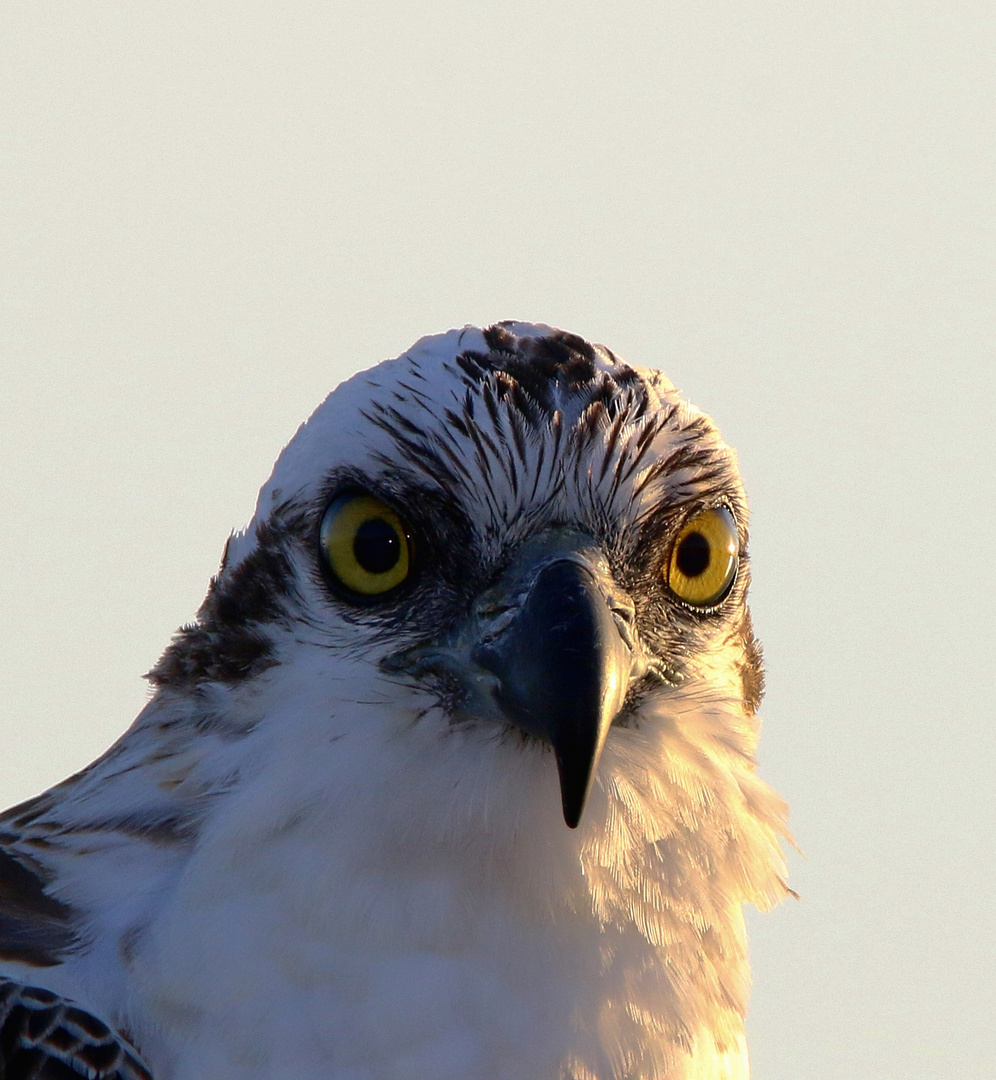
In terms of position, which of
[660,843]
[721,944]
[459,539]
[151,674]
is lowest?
[721,944]

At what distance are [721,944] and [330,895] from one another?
4.53 feet

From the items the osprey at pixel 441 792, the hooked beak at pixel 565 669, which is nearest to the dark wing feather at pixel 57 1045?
the osprey at pixel 441 792

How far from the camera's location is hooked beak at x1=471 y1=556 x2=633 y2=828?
15.2 ft

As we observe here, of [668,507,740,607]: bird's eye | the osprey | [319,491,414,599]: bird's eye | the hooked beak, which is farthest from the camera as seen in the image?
[668,507,740,607]: bird's eye

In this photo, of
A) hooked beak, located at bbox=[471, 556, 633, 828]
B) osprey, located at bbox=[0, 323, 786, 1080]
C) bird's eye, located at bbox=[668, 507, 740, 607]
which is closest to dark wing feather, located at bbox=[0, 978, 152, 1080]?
osprey, located at bbox=[0, 323, 786, 1080]

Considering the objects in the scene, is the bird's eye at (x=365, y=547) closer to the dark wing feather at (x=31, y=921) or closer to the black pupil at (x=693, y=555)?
the black pupil at (x=693, y=555)

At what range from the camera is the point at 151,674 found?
599 cm

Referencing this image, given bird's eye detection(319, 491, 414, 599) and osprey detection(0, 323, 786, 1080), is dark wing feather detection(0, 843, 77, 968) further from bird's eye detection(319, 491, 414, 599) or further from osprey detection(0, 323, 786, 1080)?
bird's eye detection(319, 491, 414, 599)

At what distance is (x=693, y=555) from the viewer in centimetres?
553

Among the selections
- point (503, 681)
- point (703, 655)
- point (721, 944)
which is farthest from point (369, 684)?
point (721, 944)

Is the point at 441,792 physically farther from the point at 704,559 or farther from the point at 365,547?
the point at 704,559

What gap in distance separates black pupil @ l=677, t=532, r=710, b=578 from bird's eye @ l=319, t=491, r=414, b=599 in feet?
3.01

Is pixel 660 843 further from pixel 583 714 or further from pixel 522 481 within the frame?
pixel 522 481

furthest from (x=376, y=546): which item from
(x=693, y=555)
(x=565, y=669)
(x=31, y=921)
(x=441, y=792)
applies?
(x=31, y=921)
